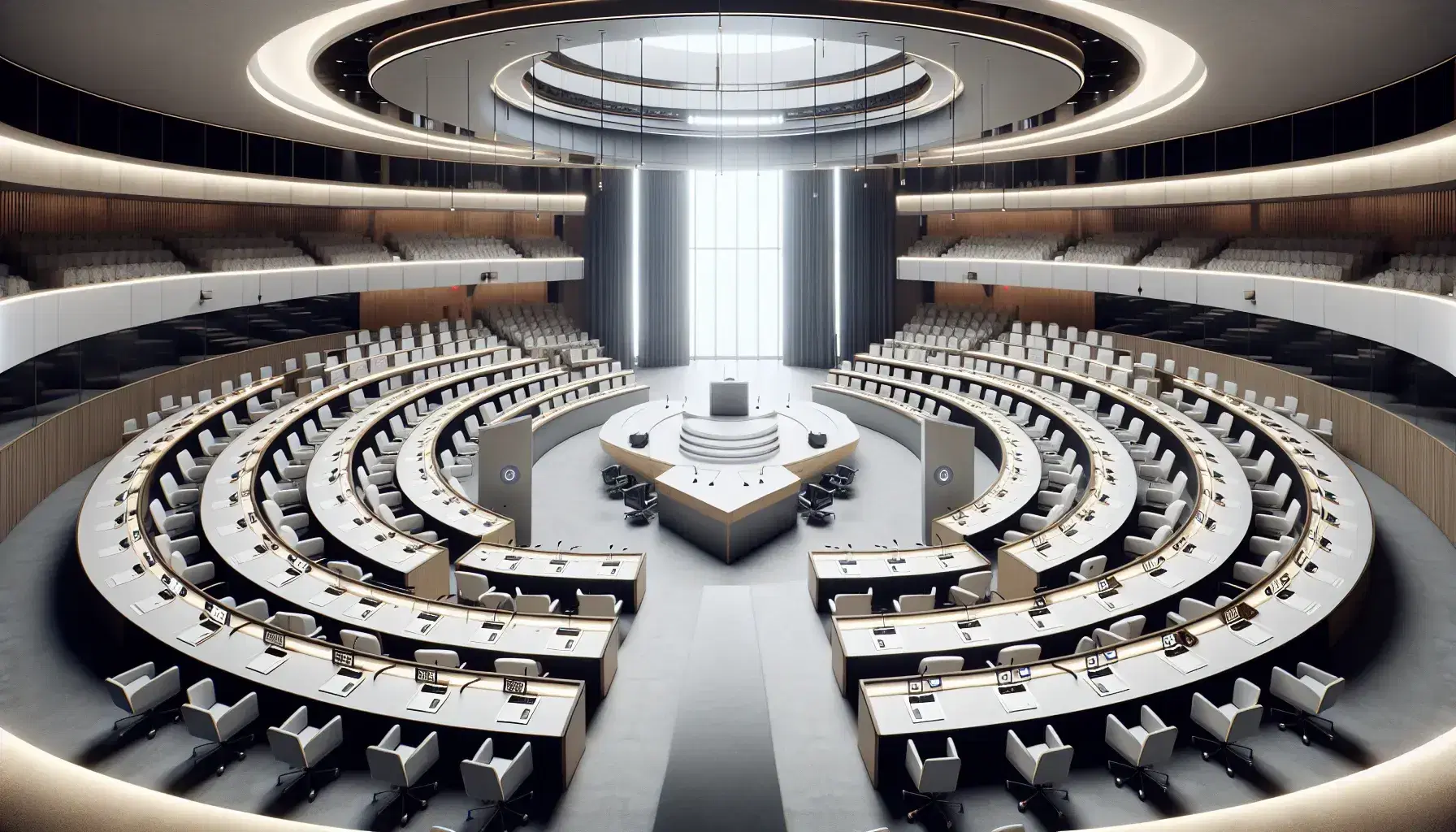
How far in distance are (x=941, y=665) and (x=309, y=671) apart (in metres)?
5.50

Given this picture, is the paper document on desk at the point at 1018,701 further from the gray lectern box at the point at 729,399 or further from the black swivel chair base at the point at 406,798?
the gray lectern box at the point at 729,399

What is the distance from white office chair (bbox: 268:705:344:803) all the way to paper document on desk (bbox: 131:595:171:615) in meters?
2.18

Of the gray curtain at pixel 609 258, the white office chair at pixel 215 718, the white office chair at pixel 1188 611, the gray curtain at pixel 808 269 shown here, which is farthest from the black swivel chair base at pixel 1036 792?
the gray curtain at pixel 609 258

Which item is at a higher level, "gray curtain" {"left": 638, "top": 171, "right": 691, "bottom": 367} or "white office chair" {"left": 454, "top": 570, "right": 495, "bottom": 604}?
"gray curtain" {"left": 638, "top": 171, "right": 691, "bottom": 367}

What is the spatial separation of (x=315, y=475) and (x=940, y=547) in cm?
865

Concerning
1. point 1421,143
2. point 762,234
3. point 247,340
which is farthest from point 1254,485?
point 247,340

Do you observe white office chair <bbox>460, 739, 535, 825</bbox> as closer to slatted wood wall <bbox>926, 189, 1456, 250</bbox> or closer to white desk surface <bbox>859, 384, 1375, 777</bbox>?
white desk surface <bbox>859, 384, 1375, 777</bbox>

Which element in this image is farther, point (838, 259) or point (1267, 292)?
point (838, 259)

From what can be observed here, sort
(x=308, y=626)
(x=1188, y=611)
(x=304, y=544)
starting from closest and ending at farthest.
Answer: (x=308, y=626), (x=1188, y=611), (x=304, y=544)

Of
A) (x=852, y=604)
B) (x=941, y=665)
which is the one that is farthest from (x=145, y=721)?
(x=941, y=665)

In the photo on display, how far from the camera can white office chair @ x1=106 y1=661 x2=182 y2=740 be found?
23.8 feet

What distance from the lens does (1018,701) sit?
7223 mm

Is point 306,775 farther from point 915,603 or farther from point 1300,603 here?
point 1300,603

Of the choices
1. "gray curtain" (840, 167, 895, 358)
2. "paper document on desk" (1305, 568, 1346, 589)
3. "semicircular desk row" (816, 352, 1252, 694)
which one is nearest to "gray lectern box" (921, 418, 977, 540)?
"semicircular desk row" (816, 352, 1252, 694)
